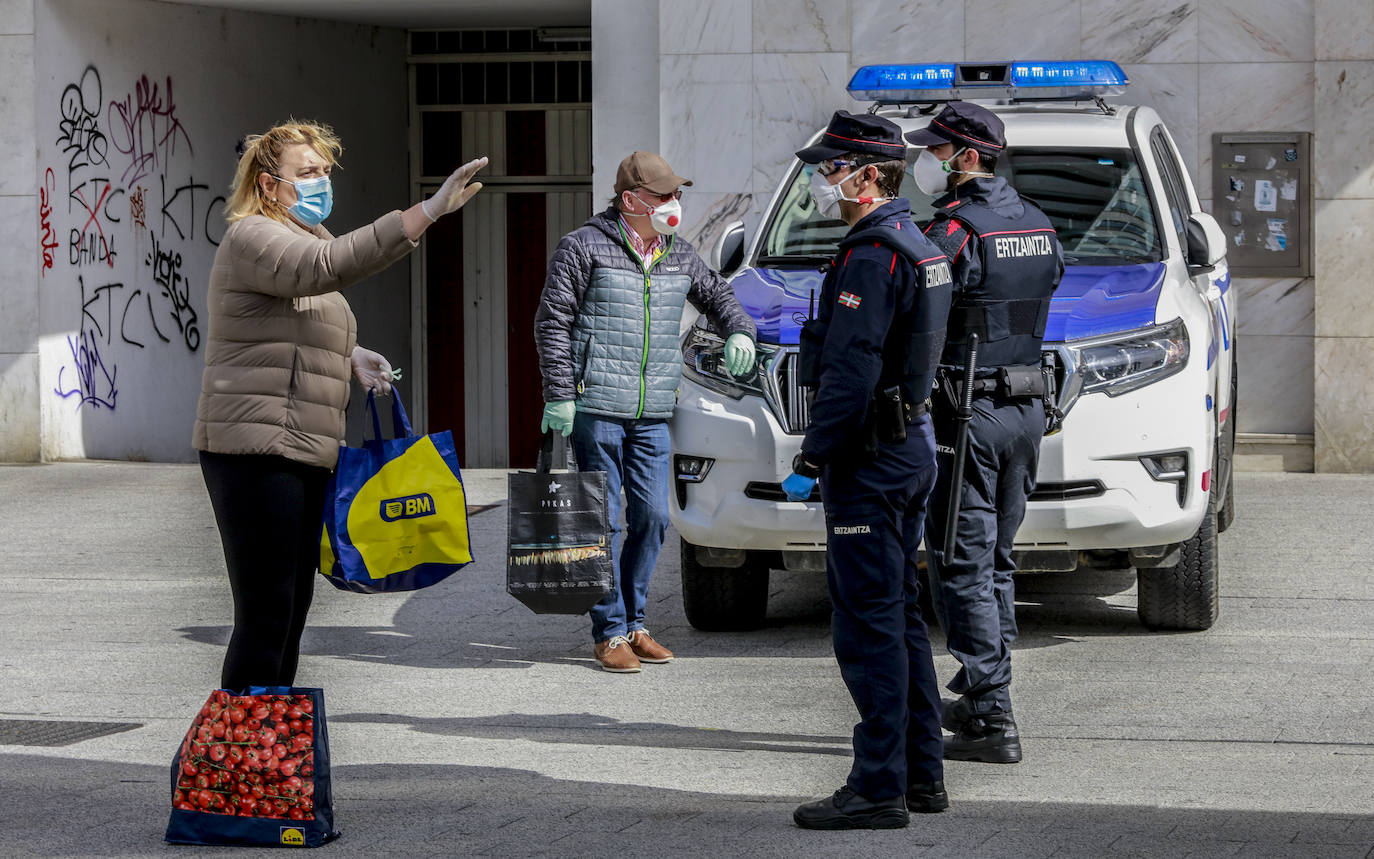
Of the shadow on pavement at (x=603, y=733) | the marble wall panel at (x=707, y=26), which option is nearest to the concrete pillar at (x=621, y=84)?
the marble wall panel at (x=707, y=26)

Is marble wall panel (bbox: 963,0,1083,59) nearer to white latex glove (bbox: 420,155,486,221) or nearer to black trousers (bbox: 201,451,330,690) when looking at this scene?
white latex glove (bbox: 420,155,486,221)

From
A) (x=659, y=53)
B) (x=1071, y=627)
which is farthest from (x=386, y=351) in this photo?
(x=1071, y=627)

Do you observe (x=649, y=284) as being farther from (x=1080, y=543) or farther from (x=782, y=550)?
(x=1080, y=543)

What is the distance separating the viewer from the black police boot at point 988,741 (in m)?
5.71

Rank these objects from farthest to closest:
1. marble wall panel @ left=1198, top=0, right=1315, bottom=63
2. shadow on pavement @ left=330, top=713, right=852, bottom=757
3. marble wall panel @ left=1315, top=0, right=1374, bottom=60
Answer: marble wall panel @ left=1198, top=0, right=1315, bottom=63
marble wall panel @ left=1315, top=0, right=1374, bottom=60
shadow on pavement @ left=330, top=713, right=852, bottom=757

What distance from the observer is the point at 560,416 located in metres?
7.10

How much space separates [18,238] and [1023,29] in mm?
7312

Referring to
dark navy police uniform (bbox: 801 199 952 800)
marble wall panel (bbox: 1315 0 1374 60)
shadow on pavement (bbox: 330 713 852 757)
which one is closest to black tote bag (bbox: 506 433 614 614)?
shadow on pavement (bbox: 330 713 852 757)

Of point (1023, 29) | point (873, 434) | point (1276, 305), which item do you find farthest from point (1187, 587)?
point (1023, 29)

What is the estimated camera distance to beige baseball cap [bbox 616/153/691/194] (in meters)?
7.16

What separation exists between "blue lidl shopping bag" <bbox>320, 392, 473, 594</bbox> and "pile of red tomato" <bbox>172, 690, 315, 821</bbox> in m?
0.37

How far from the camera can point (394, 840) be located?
4.88 metres

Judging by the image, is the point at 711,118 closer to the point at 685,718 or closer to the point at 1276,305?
the point at 1276,305

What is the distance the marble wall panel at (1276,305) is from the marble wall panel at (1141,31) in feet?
5.23
